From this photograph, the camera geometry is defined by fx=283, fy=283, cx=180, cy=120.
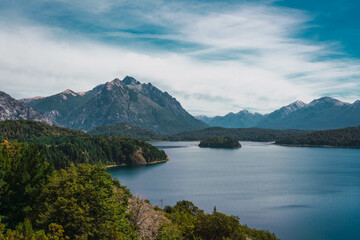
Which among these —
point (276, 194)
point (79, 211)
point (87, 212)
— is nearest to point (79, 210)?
point (79, 211)

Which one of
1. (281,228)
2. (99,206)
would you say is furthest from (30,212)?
(281,228)

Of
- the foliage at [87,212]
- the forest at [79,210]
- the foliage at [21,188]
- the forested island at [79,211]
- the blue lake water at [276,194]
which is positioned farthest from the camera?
the blue lake water at [276,194]

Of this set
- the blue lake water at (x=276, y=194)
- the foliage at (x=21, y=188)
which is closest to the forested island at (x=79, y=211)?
the foliage at (x=21, y=188)

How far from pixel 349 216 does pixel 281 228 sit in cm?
2408

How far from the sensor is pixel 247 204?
91.7 metres

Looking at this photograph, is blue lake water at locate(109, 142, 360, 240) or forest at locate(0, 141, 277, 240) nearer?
forest at locate(0, 141, 277, 240)

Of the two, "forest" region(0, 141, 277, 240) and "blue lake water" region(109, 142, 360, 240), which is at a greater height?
"forest" region(0, 141, 277, 240)

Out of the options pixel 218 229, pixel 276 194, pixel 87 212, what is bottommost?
pixel 276 194

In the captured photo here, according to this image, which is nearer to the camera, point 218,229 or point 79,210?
point 79,210

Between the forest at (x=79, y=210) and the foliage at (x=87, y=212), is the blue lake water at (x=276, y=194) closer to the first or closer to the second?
the forest at (x=79, y=210)

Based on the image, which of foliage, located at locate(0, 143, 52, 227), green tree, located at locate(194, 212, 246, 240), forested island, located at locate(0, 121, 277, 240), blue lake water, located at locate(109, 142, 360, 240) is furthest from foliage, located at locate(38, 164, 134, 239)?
blue lake water, located at locate(109, 142, 360, 240)

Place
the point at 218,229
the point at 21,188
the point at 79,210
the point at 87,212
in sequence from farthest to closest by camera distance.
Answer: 1. the point at 21,188
2. the point at 218,229
3. the point at 87,212
4. the point at 79,210

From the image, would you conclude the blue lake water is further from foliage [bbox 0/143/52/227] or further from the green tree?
foliage [bbox 0/143/52/227]

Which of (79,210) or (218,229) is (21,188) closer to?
(79,210)
